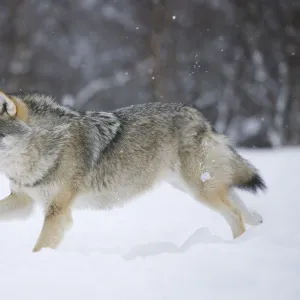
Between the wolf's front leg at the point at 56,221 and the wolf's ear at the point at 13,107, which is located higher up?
the wolf's ear at the point at 13,107

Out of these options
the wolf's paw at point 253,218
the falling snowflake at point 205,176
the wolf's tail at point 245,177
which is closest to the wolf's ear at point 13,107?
the falling snowflake at point 205,176

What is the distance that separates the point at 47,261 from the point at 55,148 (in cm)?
127

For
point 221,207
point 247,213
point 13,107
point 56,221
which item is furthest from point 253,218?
point 13,107

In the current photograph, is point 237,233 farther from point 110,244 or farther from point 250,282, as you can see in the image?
point 250,282

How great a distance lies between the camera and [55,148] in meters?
3.95

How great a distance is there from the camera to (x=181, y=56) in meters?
13.6

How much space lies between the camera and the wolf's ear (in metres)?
3.65

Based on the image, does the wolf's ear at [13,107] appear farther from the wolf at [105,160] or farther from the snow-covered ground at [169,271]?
the snow-covered ground at [169,271]

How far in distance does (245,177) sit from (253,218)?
432 mm

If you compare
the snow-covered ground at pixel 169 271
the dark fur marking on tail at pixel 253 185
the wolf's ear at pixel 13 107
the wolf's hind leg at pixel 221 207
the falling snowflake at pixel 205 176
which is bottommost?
the wolf's hind leg at pixel 221 207

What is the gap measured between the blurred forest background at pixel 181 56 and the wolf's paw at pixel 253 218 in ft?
27.9

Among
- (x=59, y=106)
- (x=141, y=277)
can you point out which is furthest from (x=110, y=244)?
(x=141, y=277)

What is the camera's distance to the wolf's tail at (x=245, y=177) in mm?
4582

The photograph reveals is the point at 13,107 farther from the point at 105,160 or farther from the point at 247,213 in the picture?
the point at 247,213
